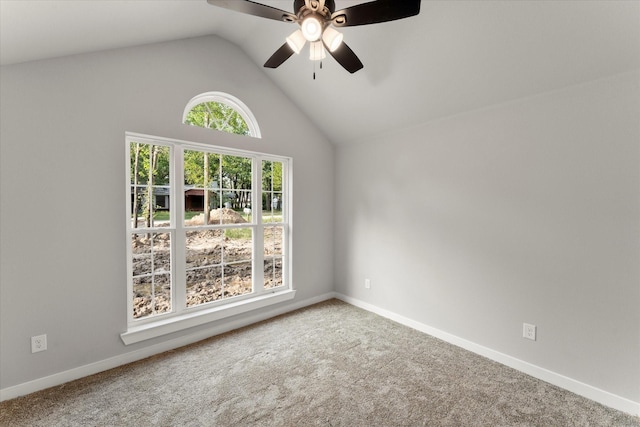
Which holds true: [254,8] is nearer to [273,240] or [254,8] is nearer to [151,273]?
[151,273]

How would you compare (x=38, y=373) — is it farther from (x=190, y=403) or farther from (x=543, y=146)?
(x=543, y=146)

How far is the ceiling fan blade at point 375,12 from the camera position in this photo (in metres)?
1.47

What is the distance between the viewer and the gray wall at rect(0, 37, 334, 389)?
204 centimetres

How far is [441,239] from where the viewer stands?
3016mm

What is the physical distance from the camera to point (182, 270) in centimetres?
292

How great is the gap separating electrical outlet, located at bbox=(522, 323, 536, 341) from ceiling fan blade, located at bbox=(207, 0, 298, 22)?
9.81ft

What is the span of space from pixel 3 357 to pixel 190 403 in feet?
4.58

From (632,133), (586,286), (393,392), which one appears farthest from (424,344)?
(632,133)

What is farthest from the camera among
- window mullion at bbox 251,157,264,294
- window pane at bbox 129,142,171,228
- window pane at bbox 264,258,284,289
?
window pane at bbox 264,258,284,289

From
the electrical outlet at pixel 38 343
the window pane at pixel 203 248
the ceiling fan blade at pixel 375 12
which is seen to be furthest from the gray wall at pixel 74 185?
the ceiling fan blade at pixel 375 12

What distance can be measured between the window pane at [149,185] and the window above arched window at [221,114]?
1.55ft

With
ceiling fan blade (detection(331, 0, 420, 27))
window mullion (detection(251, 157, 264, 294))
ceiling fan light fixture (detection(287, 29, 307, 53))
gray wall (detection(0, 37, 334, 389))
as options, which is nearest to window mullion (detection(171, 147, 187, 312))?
gray wall (detection(0, 37, 334, 389))

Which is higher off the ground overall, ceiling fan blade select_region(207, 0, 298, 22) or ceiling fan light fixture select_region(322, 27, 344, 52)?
ceiling fan blade select_region(207, 0, 298, 22)

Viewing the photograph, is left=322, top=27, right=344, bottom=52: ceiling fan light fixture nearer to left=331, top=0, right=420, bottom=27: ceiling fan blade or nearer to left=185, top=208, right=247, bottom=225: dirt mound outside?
left=331, top=0, right=420, bottom=27: ceiling fan blade
